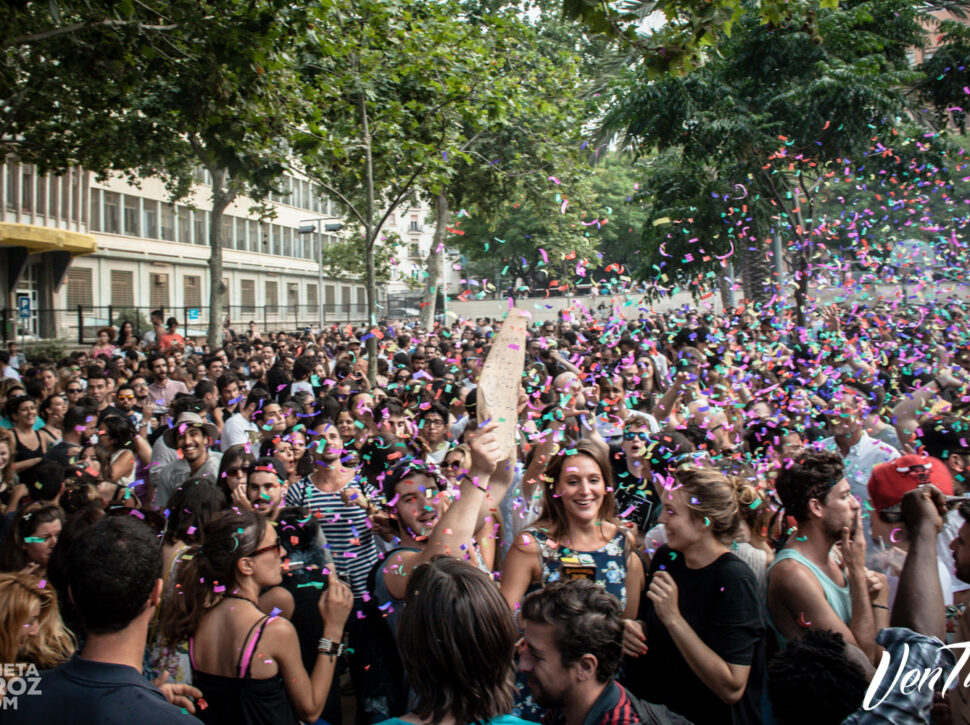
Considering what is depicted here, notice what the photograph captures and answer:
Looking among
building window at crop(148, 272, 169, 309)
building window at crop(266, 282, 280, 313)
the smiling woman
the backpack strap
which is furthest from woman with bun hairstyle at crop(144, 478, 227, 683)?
building window at crop(266, 282, 280, 313)

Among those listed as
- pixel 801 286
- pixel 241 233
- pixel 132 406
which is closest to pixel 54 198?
pixel 241 233

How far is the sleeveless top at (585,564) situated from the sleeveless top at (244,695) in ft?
3.75

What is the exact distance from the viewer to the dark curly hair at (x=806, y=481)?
3.42 metres

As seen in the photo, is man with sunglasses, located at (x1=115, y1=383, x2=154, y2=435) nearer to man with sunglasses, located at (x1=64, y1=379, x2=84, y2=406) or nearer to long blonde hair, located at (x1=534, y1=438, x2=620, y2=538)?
man with sunglasses, located at (x1=64, y1=379, x2=84, y2=406)

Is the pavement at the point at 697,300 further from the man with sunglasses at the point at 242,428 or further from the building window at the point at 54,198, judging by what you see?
the building window at the point at 54,198

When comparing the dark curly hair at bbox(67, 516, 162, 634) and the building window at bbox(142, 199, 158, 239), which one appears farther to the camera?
the building window at bbox(142, 199, 158, 239)

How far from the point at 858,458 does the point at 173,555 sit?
426 cm

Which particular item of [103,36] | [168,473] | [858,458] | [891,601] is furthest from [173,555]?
[103,36]

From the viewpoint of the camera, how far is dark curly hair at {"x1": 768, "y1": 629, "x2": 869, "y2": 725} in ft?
7.66

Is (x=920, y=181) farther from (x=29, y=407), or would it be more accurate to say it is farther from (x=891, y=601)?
(x=29, y=407)

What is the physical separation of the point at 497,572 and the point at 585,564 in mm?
759

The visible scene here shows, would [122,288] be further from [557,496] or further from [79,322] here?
[557,496]

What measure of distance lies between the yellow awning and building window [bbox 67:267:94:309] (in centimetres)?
855

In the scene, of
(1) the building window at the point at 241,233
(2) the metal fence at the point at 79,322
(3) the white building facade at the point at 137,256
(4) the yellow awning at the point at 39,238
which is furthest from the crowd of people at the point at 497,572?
(1) the building window at the point at 241,233
